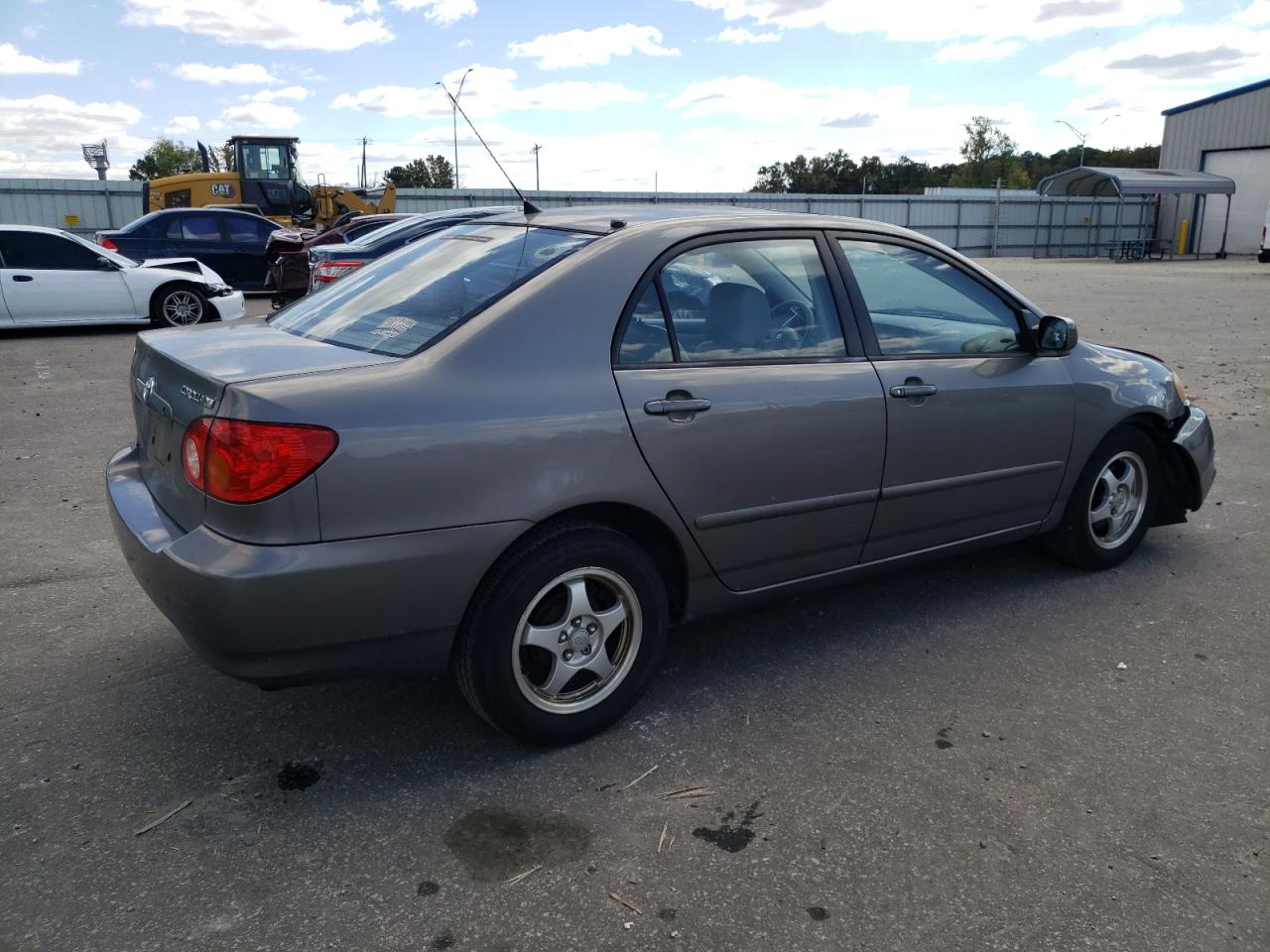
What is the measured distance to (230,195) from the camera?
2505 cm

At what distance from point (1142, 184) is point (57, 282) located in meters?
34.3

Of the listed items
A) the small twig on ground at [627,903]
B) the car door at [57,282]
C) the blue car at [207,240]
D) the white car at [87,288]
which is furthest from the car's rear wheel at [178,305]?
the small twig on ground at [627,903]

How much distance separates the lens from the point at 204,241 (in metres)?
17.6

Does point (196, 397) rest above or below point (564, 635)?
above

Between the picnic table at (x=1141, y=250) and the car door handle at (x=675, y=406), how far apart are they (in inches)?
1537

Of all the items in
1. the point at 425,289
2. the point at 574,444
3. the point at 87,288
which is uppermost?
the point at 425,289

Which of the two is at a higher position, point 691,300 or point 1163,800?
point 691,300

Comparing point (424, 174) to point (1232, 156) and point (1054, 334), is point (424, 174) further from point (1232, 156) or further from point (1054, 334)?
point (1054, 334)

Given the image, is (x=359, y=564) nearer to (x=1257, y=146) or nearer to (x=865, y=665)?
(x=865, y=665)

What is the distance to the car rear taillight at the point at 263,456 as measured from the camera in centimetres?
256

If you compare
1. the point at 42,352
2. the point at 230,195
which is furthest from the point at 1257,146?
the point at 42,352

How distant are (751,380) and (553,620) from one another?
1.00 metres

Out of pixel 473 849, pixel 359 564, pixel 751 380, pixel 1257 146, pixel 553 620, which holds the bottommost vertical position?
pixel 473 849

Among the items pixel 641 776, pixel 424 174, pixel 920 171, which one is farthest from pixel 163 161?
pixel 641 776
